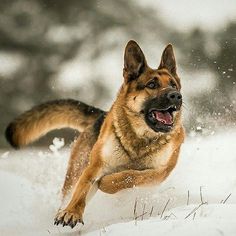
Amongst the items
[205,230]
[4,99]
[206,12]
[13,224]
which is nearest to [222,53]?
[206,12]

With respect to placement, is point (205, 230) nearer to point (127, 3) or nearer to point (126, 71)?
point (126, 71)

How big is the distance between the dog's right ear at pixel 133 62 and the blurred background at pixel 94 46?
7.68 metres

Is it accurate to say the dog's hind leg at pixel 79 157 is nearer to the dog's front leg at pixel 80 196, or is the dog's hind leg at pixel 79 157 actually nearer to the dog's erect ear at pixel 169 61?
Result: the dog's front leg at pixel 80 196

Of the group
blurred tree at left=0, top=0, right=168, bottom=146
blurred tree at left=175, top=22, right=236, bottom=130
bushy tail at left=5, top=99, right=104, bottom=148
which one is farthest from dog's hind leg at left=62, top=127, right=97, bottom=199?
blurred tree at left=0, top=0, right=168, bottom=146

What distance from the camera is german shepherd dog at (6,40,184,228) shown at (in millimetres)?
5957

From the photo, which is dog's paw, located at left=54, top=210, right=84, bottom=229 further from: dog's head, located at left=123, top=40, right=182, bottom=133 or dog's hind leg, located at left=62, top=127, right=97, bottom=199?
dog's head, located at left=123, top=40, right=182, bottom=133

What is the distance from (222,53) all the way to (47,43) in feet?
14.4

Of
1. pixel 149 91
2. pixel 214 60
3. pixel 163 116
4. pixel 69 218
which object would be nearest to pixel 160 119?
pixel 163 116

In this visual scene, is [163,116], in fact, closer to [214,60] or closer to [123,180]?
[123,180]

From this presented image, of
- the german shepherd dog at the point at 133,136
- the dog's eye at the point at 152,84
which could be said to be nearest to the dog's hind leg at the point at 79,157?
the german shepherd dog at the point at 133,136

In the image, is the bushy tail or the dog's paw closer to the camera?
the dog's paw

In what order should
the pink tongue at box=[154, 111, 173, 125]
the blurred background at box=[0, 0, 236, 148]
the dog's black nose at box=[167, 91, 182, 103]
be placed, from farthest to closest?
the blurred background at box=[0, 0, 236, 148], the pink tongue at box=[154, 111, 173, 125], the dog's black nose at box=[167, 91, 182, 103]

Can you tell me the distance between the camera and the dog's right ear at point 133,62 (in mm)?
6352

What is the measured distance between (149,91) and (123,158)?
0.76 meters
